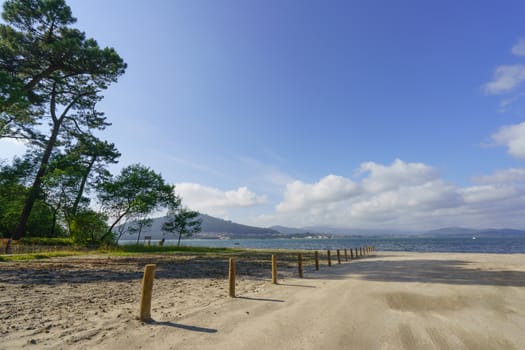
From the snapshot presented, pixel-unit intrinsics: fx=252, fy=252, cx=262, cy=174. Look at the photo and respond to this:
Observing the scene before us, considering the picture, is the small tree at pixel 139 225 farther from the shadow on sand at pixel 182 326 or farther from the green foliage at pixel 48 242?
the shadow on sand at pixel 182 326

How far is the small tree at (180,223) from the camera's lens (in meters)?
46.6

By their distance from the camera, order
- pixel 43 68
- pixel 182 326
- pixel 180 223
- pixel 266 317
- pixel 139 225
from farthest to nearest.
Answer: pixel 180 223, pixel 139 225, pixel 43 68, pixel 266 317, pixel 182 326

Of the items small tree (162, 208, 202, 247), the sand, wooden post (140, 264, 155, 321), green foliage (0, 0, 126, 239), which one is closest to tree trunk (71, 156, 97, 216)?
green foliage (0, 0, 126, 239)

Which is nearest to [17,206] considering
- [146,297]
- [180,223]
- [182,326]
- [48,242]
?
[48,242]

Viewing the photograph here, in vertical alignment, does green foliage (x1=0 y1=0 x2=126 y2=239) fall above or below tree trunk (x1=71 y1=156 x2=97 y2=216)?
above

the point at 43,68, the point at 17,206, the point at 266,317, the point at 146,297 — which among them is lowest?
the point at 266,317

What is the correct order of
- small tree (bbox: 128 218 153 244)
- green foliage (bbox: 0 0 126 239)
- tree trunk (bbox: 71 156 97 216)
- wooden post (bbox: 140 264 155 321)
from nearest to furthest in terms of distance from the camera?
wooden post (bbox: 140 264 155 321) → green foliage (bbox: 0 0 126 239) → tree trunk (bbox: 71 156 97 216) → small tree (bbox: 128 218 153 244)

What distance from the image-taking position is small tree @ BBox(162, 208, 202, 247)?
153 feet

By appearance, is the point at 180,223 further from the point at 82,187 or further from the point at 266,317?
the point at 266,317

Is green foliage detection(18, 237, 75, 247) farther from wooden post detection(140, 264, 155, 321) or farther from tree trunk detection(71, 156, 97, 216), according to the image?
wooden post detection(140, 264, 155, 321)

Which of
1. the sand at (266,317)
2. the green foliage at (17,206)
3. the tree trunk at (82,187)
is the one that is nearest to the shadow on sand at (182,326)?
the sand at (266,317)

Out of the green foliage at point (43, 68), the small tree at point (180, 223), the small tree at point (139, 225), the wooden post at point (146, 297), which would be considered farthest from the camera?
the small tree at point (180, 223)

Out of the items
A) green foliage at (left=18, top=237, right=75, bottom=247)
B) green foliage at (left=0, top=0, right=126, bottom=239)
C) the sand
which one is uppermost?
green foliage at (left=0, top=0, right=126, bottom=239)

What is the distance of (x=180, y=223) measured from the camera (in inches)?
1860
